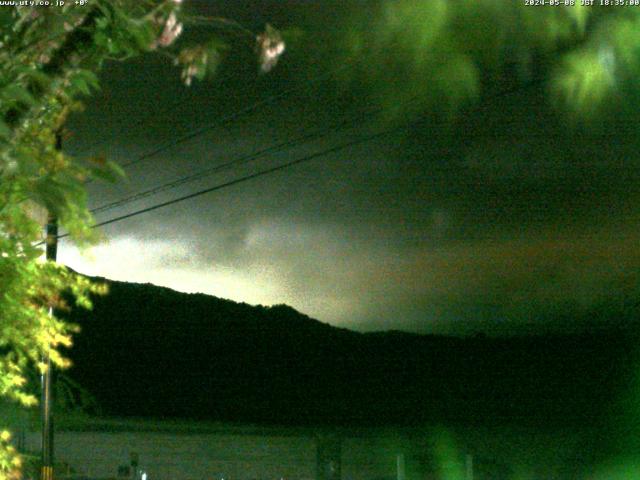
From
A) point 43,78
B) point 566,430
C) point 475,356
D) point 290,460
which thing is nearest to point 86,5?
point 43,78

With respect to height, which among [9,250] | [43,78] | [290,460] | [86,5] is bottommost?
[290,460]

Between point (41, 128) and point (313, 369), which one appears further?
point (313, 369)

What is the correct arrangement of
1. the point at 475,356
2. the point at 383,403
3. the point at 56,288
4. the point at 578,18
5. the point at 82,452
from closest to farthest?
1. the point at 578,18
2. the point at 56,288
3. the point at 82,452
4. the point at 383,403
5. the point at 475,356

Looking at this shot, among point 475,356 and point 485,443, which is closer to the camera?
point 485,443

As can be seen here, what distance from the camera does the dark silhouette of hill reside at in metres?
43.4

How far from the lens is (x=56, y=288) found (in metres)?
8.40

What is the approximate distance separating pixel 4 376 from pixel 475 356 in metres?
42.8

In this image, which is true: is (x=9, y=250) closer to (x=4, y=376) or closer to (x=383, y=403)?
(x=4, y=376)

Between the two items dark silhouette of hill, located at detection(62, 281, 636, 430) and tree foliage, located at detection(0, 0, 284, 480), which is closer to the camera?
tree foliage, located at detection(0, 0, 284, 480)

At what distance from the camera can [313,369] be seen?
5250cm

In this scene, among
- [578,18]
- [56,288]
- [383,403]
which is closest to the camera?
[578,18]

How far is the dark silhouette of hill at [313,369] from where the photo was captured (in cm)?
4338

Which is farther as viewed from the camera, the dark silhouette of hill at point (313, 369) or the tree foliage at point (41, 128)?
the dark silhouette of hill at point (313, 369)

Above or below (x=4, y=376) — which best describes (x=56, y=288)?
above
